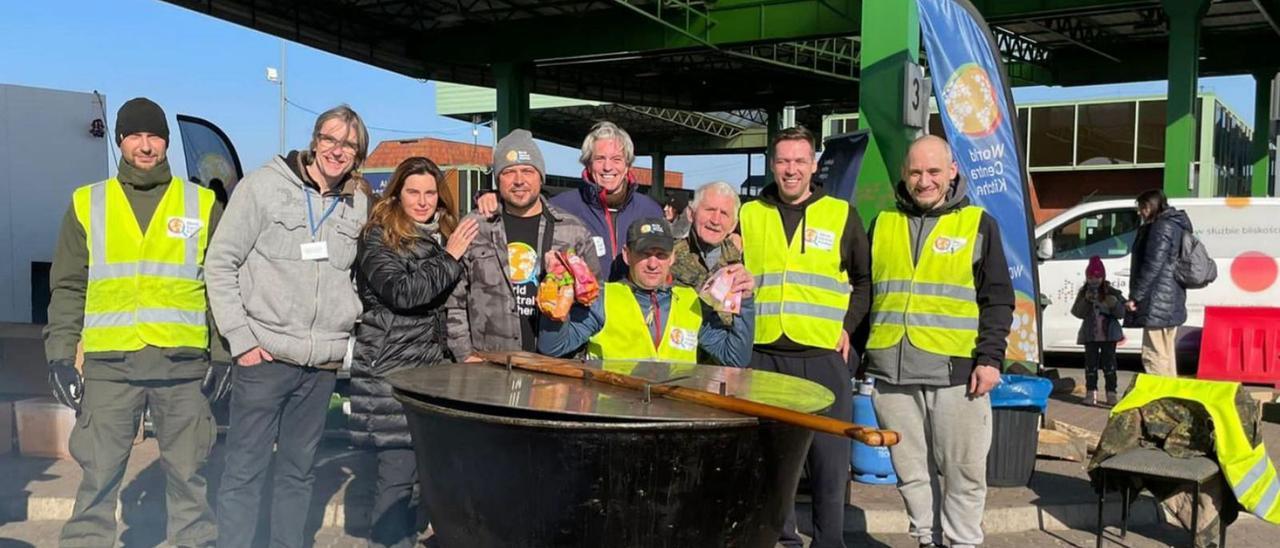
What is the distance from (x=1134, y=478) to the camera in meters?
4.59

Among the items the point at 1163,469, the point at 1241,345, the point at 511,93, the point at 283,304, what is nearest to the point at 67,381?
the point at 283,304

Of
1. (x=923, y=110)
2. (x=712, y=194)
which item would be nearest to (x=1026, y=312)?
(x=923, y=110)

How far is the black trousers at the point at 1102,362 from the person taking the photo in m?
8.62

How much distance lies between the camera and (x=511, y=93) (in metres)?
19.9

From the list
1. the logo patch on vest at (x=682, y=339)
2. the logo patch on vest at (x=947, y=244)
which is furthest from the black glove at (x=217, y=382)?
the logo patch on vest at (x=947, y=244)

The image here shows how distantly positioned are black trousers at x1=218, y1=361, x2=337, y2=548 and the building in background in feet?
75.4

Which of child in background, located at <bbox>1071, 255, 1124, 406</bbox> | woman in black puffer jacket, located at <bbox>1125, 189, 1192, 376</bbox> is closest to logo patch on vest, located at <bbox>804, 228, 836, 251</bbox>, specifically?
woman in black puffer jacket, located at <bbox>1125, 189, 1192, 376</bbox>

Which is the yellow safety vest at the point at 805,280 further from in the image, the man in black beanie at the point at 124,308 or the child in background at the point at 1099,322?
the child in background at the point at 1099,322

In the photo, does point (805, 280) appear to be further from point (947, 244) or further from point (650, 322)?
point (650, 322)

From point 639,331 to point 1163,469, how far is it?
263cm

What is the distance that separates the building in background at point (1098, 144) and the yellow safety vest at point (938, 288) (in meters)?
22.3

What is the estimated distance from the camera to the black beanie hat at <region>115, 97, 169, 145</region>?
12.3ft

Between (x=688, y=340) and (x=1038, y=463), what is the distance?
3.69m

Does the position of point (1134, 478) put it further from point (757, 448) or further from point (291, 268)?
point (291, 268)
